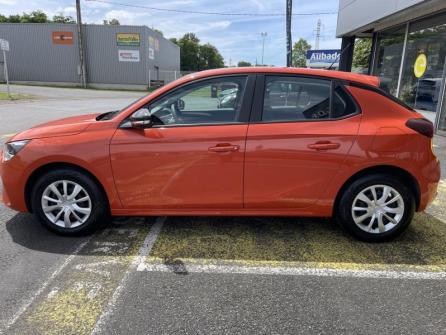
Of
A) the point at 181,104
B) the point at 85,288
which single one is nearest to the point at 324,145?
the point at 181,104

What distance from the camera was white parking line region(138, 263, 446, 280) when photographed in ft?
10.4

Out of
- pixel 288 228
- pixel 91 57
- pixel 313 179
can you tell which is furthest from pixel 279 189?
pixel 91 57

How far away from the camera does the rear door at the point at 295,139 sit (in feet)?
11.5

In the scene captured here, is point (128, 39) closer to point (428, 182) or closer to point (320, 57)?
point (320, 57)

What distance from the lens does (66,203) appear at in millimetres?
3717

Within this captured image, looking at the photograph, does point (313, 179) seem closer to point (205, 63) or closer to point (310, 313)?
point (310, 313)

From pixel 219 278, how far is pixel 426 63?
10660mm

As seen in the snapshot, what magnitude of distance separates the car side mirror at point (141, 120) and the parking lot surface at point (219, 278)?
3.71ft

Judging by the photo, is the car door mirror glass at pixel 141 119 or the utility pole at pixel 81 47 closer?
the car door mirror glass at pixel 141 119

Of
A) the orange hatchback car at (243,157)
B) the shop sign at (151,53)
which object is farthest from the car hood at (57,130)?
the shop sign at (151,53)

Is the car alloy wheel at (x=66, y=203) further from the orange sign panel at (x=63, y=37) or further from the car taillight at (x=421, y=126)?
the orange sign panel at (x=63, y=37)

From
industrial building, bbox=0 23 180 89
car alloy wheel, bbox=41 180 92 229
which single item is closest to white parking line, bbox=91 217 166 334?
car alloy wheel, bbox=41 180 92 229

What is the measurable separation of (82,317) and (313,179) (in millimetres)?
2258

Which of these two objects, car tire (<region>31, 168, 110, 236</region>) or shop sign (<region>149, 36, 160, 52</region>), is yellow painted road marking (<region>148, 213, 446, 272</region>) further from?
shop sign (<region>149, 36, 160, 52</region>)
